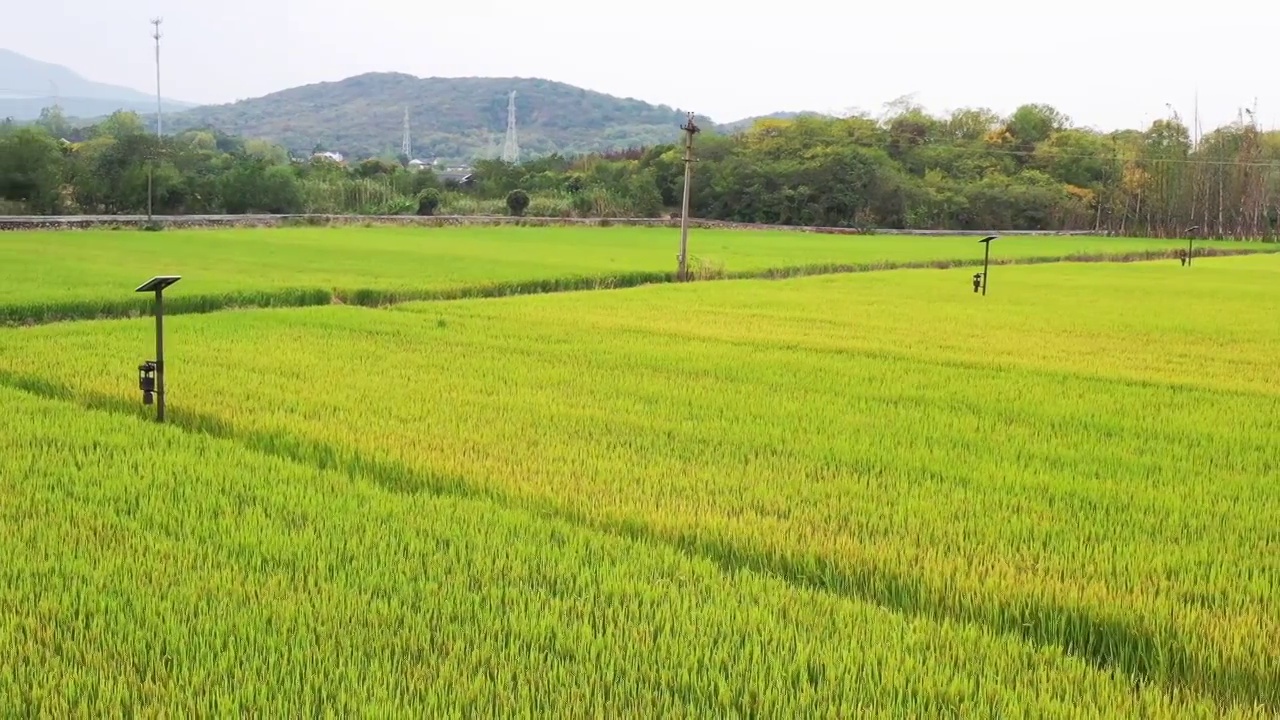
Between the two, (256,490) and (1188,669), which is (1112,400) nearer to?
(1188,669)

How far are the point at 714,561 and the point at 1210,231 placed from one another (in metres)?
57.2

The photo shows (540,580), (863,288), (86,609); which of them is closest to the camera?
(86,609)

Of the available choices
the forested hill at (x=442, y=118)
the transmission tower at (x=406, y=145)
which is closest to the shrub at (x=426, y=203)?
the transmission tower at (x=406, y=145)

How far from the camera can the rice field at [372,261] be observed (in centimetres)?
1505

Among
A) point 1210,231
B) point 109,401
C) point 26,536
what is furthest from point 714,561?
point 1210,231

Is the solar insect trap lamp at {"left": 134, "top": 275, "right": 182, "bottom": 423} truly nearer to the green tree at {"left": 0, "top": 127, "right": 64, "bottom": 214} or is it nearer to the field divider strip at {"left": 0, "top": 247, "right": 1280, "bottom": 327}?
the field divider strip at {"left": 0, "top": 247, "right": 1280, "bottom": 327}

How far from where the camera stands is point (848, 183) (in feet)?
179

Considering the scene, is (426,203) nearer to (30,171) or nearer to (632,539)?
(30,171)

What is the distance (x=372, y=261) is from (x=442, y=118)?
509 feet

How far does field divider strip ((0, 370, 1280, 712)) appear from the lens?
3080mm

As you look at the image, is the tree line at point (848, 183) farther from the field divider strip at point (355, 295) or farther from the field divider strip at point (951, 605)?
the field divider strip at point (951, 605)

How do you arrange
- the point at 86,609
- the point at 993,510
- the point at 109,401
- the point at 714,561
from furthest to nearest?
the point at 109,401 → the point at 993,510 → the point at 714,561 → the point at 86,609

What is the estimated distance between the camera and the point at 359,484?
4.99 metres

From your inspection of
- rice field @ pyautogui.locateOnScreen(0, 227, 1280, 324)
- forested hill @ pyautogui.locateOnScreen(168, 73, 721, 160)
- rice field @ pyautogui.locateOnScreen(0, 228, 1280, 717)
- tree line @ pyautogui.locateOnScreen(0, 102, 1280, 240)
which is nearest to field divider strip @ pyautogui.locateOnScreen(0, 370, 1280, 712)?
rice field @ pyautogui.locateOnScreen(0, 228, 1280, 717)
